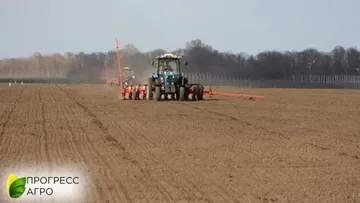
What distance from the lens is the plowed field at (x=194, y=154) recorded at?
30.6ft

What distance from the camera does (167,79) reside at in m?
31.5

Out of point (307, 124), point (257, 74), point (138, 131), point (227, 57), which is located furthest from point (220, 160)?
point (227, 57)

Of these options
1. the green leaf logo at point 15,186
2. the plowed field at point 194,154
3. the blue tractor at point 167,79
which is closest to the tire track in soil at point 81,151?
the plowed field at point 194,154

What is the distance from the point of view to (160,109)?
84.0 ft

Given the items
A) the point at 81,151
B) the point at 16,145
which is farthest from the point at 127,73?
the point at 81,151

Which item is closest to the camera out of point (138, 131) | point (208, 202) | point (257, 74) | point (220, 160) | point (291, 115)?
point (208, 202)

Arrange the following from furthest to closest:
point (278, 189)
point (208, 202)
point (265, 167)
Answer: point (265, 167) < point (278, 189) < point (208, 202)

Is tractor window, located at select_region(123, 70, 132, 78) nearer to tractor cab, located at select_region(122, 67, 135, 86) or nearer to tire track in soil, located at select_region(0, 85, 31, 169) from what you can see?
tractor cab, located at select_region(122, 67, 135, 86)

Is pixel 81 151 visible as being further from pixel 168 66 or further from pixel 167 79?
pixel 168 66

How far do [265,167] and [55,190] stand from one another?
4.02 m

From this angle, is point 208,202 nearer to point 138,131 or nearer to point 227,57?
point 138,131

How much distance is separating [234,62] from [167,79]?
65909 millimetres

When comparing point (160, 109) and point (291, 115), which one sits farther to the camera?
point (160, 109)

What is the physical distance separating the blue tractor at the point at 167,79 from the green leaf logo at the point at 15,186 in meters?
21.6
